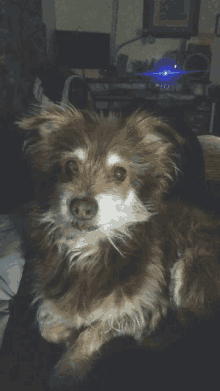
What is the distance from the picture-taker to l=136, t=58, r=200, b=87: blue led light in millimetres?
2469

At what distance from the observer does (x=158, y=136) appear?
0.77 m

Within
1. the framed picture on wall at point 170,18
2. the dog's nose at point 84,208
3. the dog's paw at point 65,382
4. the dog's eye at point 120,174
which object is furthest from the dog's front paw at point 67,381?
the framed picture on wall at point 170,18

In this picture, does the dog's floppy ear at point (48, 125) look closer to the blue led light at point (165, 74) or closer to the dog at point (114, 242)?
the dog at point (114, 242)

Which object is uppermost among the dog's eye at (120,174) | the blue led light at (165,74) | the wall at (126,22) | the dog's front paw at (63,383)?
the wall at (126,22)

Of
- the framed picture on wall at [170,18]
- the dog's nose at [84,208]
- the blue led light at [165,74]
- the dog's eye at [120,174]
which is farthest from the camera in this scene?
the framed picture on wall at [170,18]

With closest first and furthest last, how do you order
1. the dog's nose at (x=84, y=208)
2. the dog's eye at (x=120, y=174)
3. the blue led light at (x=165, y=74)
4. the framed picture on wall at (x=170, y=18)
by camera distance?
the dog's nose at (x=84, y=208), the dog's eye at (x=120, y=174), the blue led light at (x=165, y=74), the framed picture on wall at (x=170, y=18)

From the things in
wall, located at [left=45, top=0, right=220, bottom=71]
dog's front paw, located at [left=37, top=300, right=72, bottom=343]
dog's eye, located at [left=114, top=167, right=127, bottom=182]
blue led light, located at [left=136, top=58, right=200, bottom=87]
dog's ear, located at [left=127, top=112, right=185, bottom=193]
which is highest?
wall, located at [left=45, top=0, right=220, bottom=71]

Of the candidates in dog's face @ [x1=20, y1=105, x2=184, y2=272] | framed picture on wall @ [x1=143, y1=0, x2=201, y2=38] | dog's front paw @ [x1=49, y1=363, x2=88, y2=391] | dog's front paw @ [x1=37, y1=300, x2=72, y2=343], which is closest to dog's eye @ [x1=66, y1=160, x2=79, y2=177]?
dog's face @ [x1=20, y1=105, x2=184, y2=272]

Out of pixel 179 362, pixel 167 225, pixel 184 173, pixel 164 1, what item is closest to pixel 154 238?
pixel 167 225

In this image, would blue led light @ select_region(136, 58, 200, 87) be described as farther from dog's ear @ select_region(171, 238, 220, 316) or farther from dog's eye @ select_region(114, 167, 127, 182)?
dog's ear @ select_region(171, 238, 220, 316)

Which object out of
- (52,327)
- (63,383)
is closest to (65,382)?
(63,383)

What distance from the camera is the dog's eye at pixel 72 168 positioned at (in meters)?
0.77

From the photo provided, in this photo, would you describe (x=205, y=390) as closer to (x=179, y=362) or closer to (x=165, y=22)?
(x=179, y=362)

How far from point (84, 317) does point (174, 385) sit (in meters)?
0.30
